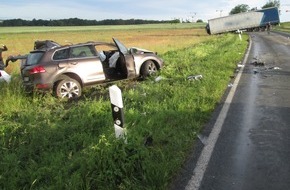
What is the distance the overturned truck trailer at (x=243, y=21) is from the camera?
189ft

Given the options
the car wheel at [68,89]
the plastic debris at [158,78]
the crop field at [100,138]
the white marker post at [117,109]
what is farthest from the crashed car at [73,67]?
the white marker post at [117,109]

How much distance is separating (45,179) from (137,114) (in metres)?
2.87

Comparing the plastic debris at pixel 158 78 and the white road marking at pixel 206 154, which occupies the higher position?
the plastic debris at pixel 158 78

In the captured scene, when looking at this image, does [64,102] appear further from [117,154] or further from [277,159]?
[277,159]

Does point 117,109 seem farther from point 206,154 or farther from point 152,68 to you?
point 152,68

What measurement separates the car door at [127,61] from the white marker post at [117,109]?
263 inches

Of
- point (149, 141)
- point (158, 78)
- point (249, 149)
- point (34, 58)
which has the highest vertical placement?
point (34, 58)

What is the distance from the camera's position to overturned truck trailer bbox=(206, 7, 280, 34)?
189 feet

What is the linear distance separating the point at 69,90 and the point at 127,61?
218 centimetres

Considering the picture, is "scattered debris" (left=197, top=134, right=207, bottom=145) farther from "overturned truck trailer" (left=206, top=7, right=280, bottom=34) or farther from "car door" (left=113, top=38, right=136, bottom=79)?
"overturned truck trailer" (left=206, top=7, right=280, bottom=34)

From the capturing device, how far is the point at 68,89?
10453 mm

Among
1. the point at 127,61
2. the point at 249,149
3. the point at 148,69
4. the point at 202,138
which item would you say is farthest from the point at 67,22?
the point at 249,149

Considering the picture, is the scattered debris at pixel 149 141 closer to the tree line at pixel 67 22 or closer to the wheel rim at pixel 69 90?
the wheel rim at pixel 69 90

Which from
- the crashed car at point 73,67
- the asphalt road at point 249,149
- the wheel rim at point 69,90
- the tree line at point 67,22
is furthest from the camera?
the tree line at point 67,22
